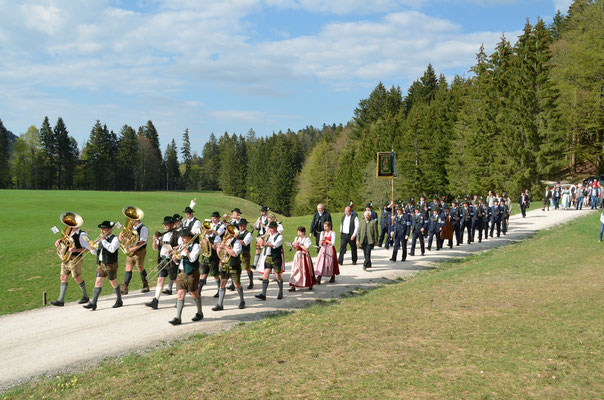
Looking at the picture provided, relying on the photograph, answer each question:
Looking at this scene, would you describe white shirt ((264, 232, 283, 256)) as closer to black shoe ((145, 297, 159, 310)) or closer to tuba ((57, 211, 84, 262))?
black shoe ((145, 297, 159, 310))

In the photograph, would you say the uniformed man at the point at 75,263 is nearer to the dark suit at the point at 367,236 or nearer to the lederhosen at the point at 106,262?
the lederhosen at the point at 106,262

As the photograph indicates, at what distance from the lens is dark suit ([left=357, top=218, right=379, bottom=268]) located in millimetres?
16281

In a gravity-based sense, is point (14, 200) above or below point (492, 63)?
below

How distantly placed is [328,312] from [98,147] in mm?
102573

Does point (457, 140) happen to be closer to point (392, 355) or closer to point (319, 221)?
point (319, 221)

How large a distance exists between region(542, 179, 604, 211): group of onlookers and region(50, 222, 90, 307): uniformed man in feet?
116

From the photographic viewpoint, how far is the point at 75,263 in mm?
11281

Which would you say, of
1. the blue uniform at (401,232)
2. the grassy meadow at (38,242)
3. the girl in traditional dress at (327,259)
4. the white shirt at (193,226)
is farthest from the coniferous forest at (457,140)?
the white shirt at (193,226)

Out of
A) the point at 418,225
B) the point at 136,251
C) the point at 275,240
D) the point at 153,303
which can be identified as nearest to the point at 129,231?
the point at 136,251

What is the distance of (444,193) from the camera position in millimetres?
55531

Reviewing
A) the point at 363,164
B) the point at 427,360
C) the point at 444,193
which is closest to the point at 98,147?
the point at 363,164

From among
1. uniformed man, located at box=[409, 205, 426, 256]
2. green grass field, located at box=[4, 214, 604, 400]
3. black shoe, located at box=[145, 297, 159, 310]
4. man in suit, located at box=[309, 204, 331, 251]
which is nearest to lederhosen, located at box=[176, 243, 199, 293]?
green grass field, located at box=[4, 214, 604, 400]

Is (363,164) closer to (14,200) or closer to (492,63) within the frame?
(492,63)

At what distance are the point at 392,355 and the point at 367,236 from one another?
947 centimetres
